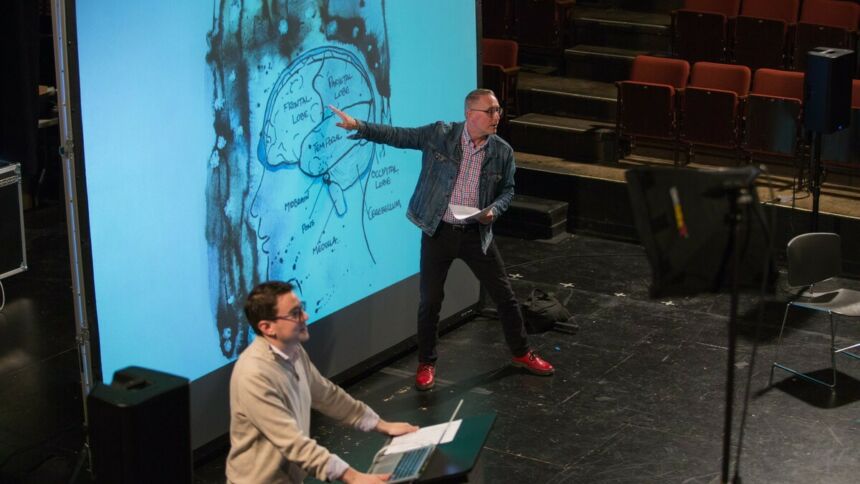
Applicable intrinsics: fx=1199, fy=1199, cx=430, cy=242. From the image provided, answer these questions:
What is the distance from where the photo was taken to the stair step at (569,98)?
33.2 ft

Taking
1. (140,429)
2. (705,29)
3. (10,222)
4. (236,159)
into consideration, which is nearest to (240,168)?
(236,159)

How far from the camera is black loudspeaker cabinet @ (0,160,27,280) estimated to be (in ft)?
25.1

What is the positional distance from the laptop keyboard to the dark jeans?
2393 mm

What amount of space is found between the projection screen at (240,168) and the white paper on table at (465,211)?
557 mm

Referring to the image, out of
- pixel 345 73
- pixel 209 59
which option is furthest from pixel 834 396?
pixel 209 59

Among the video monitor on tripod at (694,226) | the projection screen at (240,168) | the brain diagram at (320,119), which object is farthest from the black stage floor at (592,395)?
the video monitor on tripod at (694,226)

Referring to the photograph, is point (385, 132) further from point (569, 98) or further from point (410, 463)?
point (569, 98)

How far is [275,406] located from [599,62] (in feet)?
25.2

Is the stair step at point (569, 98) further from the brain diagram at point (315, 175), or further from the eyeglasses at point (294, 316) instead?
the eyeglasses at point (294, 316)

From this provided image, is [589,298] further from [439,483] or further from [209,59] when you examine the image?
[439,483]

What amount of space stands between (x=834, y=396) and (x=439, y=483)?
3321 millimetres

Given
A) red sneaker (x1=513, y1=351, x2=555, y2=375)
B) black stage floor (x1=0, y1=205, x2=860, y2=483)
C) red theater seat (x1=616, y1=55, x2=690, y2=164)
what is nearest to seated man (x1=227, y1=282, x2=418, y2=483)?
black stage floor (x1=0, y1=205, x2=860, y2=483)

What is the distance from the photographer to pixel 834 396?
20.4ft

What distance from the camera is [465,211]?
5953mm
